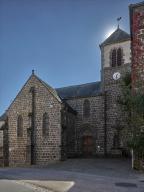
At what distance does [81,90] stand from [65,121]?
7.04 meters

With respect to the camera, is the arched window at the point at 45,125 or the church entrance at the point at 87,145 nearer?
the arched window at the point at 45,125

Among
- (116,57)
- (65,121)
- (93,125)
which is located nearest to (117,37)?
(116,57)

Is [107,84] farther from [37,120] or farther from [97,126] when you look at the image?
[37,120]

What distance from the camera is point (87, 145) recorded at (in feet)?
125

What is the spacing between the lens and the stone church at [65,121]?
34.5m

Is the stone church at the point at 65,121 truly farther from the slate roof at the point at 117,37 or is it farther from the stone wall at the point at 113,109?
the slate roof at the point at 117,37

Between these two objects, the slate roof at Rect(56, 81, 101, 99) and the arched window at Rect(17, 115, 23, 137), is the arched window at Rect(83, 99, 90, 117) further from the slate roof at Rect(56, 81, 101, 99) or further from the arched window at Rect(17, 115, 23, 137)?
the arched window at Rect(17, 115, 23, 137)

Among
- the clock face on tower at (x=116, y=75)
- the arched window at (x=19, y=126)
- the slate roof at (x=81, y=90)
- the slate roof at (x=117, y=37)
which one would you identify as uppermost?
the slate roof at (x=117, y=37)

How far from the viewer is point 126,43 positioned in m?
40.0

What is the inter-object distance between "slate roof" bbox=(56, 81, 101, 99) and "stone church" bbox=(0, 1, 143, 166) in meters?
0.16

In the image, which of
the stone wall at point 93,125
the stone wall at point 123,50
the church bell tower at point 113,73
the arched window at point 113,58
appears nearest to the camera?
the church bell tower at point 113,73

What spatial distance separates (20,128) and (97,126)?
7.95m

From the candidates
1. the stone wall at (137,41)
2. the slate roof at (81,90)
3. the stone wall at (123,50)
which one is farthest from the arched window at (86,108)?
the stone wall at (137,41)

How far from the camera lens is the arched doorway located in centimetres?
3783
